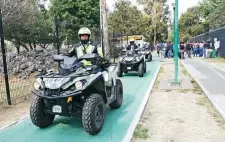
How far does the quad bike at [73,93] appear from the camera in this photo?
489 centimetres

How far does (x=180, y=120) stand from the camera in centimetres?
600

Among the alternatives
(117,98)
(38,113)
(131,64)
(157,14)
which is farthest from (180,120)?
(157,14)

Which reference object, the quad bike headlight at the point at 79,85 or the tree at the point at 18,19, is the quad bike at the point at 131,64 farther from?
the quad bike headlight at the point at 79,85

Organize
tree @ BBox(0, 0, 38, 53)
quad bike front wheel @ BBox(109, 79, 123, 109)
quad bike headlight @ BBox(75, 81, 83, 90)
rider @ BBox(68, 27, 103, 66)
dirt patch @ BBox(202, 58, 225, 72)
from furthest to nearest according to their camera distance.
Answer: dirt patch @ BBox(202, 58, 225, 72) → tree @ BBox(0, 0, 38, 53) → quad bike front wheel @ BBox(109, 79, 123, 109) → rider @ BBox(68, 27, 103, 66) → quad bike headlight @ BBox(75, 81, 83, 90)

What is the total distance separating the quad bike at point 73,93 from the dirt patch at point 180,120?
2.80 feet

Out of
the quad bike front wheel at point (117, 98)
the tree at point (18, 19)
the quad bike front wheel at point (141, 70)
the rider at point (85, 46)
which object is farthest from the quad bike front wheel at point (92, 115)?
the tree at point (18, 19)

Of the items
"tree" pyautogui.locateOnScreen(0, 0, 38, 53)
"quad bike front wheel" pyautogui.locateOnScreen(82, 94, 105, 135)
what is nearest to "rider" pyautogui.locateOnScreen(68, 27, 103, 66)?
"quad bike front wheel" pyautogui.locateOnScreen(82, 94, 105, 135)

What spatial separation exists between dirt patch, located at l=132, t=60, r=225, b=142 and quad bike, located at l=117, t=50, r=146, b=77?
4.32 m

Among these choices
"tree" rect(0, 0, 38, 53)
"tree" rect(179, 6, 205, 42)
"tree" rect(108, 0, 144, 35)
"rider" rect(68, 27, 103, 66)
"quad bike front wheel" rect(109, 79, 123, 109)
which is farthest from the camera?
"tree" rect(179, 6, 205, 42)

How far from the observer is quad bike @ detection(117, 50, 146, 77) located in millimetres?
12797

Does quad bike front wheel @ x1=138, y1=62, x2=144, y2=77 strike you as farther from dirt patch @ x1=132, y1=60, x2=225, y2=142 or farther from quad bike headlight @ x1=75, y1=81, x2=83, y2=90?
quad bike headlight @ x1=75, y1=81, x2=83, y2=90

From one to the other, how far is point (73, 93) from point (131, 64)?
8.29 metres

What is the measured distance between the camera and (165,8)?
2323 inches

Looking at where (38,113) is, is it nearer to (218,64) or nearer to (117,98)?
(117,98)
